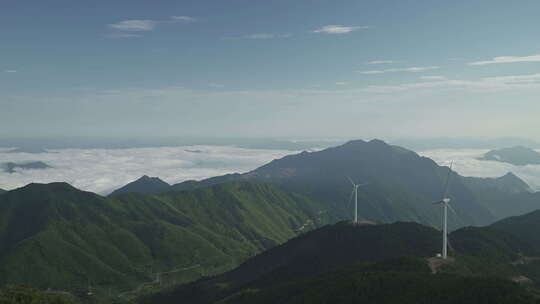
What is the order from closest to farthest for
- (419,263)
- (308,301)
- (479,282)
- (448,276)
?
(479,282) → (448,276) → (308,301) → (419,263)

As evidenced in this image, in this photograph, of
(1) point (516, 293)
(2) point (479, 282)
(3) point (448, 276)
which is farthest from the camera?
(3) point (448, 276)

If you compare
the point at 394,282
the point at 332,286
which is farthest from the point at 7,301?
the point at 394,282

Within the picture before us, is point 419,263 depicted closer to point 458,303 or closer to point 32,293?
point 458,303

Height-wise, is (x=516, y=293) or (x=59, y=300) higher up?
(x=516, y=293)

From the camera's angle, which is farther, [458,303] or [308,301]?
[308,301]

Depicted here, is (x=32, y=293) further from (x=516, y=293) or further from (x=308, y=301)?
(x=516, y=293)

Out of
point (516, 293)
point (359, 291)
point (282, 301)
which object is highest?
point (516, 293)

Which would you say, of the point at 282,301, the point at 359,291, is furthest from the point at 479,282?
the point at 282,301

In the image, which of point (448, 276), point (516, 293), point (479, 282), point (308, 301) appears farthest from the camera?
point (308, 301)

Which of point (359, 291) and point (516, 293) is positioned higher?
point (516, 293)
